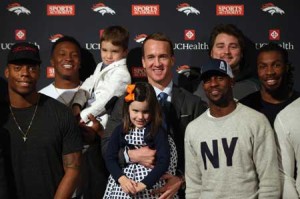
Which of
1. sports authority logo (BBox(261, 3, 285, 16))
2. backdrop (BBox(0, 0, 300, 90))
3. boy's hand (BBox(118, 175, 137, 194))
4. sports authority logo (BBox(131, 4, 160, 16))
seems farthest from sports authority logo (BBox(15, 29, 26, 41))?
sports authority logo (BBox(261, 3, 285, 16))

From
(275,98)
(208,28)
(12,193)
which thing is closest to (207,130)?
(275,98)

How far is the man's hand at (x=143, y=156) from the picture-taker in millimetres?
2844

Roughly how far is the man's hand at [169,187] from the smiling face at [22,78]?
975mm

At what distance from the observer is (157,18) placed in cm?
417

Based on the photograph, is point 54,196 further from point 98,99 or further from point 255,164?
point 255,164

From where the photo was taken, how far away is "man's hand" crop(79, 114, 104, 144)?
3.35 meters

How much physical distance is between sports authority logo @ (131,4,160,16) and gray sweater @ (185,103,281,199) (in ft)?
5.58

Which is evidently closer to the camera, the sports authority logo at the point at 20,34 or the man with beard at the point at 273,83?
the man with beard at the point at 273,83

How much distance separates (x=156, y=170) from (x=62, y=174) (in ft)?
1.91

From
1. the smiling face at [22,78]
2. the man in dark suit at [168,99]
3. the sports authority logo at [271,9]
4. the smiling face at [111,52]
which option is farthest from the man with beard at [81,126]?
the sports authority logo at [271,9]

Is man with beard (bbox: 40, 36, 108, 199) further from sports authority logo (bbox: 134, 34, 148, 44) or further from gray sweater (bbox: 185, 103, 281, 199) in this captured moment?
gray sweater (bbox: 185, 103, 281, 199)

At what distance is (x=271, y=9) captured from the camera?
417 cm

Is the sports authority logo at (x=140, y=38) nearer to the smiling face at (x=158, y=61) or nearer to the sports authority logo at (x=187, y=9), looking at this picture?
the sports authority logo at (x=187, y=9)

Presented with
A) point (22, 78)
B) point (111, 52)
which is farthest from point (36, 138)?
point (111, 52)
